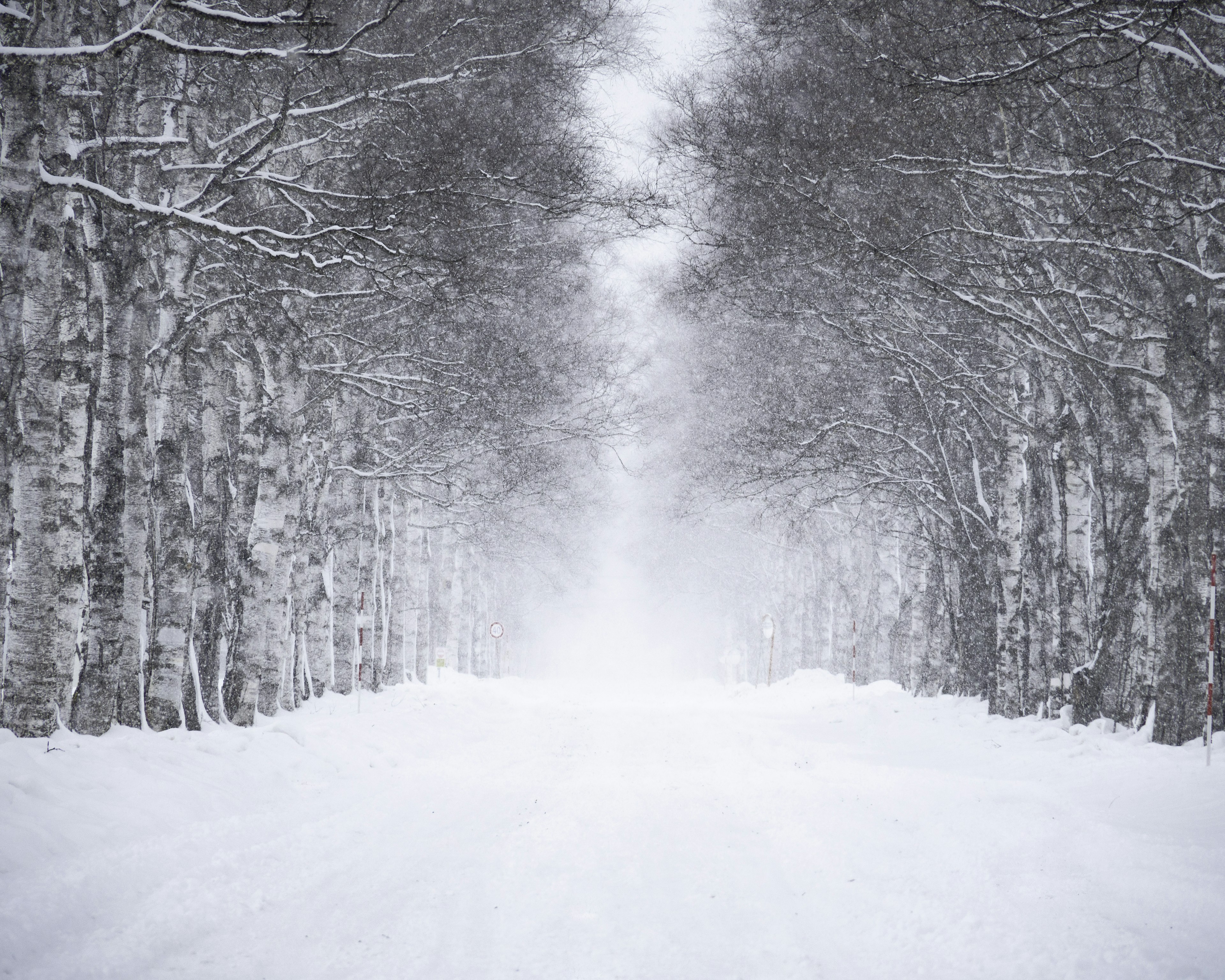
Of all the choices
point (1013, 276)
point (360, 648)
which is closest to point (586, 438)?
point (360, 648)

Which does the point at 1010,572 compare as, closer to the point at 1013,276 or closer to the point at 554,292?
the point at 1013,276

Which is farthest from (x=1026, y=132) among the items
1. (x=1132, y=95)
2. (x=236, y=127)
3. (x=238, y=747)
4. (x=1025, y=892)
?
(x=238, y=747)

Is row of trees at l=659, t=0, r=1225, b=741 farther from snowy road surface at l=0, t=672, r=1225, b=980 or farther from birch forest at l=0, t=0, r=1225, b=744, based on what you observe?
snowy road surface at l=0, t=672, r=1225, b=980

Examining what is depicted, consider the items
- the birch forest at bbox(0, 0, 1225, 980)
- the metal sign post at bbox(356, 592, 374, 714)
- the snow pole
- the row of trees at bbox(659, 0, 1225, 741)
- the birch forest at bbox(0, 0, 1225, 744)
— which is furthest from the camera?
the snow pole

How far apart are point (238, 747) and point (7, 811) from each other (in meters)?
3.41

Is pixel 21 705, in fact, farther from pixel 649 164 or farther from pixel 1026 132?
pixel 1026 132

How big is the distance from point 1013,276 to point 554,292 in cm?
762

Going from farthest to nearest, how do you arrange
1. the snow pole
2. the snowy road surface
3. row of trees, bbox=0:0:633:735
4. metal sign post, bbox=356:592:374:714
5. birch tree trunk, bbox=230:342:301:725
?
the snow pole
metal sign post, bbox=356:592:374:714
birch tree trunk, bbox=230:342:301:725
row of trees, bbox=0:0:633:735
the snowy road surface

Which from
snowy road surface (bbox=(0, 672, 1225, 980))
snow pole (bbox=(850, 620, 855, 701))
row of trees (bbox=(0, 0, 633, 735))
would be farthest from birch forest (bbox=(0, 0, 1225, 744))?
snow pole (bbox=(850, 620, 855, 701))

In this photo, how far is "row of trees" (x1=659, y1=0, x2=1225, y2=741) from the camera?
26.3 feet

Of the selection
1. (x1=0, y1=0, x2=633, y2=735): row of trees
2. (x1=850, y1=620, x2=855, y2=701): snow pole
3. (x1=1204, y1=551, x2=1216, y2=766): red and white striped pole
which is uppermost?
(x1=0, y1=0, x2=633, y2=735): row of trees

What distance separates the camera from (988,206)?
10.6 meters

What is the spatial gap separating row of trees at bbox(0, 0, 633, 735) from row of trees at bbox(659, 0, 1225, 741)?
7.44ft

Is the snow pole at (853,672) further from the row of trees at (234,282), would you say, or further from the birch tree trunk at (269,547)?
the birch tree trunk at (269,547)
